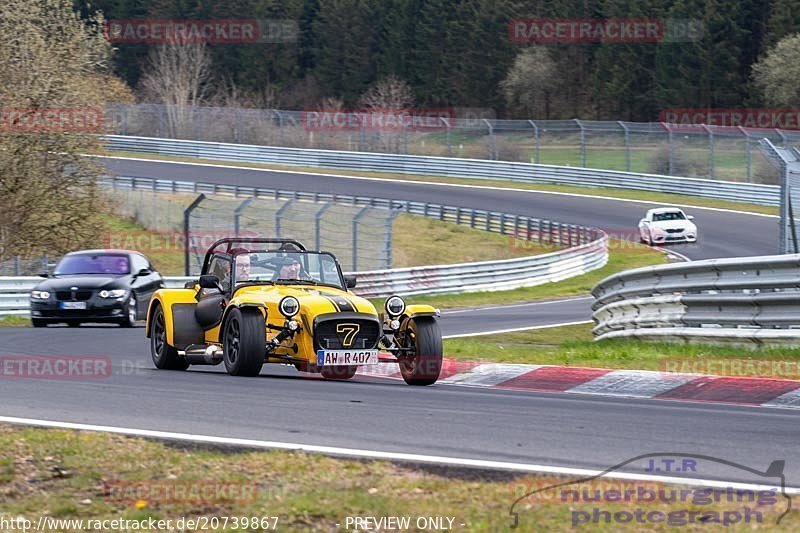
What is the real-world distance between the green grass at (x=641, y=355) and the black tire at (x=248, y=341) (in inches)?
104

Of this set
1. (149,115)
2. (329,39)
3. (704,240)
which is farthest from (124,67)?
(704,240)

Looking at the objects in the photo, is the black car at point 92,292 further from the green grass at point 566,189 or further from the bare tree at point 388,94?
the bare tree at point 388,94

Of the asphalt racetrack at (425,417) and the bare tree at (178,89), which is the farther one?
the bare tree at (178,89)

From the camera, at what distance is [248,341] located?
1215cm

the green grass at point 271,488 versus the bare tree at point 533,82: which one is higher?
the bare tree at point 533,82

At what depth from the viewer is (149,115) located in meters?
74.1

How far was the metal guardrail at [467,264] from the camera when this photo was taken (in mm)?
29172

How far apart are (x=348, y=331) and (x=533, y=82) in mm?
78870

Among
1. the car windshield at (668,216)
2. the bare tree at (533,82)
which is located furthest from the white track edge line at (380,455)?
the bare tree at (533,82)

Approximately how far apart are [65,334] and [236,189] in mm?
32117

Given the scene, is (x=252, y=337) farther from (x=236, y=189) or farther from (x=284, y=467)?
(x=236, y=189)

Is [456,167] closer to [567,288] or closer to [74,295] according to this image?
[567,288]

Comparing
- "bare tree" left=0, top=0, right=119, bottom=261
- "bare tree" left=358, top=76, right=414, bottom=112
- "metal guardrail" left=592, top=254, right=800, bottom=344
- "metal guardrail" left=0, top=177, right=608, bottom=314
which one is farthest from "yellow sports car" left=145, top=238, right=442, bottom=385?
"bare tree" left=358, top=76, right=414, bottom=112

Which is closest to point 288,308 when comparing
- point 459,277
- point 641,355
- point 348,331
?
point 348,331
